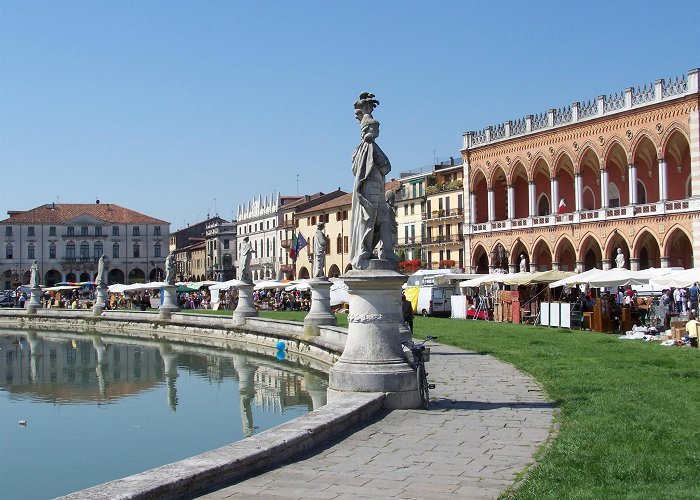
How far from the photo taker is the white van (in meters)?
43.3

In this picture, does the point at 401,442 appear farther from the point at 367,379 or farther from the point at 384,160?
the point at 384,160

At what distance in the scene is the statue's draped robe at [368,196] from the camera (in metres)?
11.0

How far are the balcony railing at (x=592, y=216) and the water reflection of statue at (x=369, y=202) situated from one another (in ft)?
117

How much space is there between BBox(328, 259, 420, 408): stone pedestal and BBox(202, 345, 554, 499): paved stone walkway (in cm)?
40

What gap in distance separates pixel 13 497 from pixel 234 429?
4.45 metres

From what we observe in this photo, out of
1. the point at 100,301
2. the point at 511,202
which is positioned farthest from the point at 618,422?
the point at 511,202

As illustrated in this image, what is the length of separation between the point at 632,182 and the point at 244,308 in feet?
83.3

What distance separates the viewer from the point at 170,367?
23391 mm

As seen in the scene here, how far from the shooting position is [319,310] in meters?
24.2

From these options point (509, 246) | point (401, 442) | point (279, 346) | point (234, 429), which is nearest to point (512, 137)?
point (509, 246)

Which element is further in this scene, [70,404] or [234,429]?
[70,404]

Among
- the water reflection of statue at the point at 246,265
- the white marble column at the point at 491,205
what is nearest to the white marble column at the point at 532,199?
the white marble column at the point at 491,205

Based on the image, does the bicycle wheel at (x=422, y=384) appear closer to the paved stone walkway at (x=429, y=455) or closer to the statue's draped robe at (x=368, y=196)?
the paved stone walkway at (x=429, y=455)

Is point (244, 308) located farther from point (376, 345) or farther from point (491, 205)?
point (491, 205)
